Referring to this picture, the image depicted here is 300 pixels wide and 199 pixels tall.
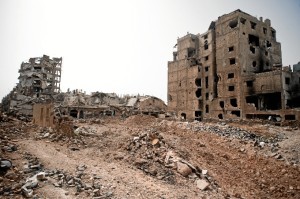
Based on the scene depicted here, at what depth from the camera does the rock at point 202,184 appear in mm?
9720

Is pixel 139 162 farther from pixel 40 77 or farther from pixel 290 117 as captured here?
pixel 40 77

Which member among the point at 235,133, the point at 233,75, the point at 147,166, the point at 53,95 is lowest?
the point at 147,166

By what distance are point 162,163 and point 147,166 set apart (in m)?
0.81

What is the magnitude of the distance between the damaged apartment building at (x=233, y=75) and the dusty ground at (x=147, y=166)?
55.4ft

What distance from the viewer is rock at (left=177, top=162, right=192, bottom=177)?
1043cm

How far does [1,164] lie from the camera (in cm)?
880

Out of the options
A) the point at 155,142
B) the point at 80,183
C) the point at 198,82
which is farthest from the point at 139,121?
the point at 198,82

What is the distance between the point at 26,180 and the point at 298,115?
28.4 m

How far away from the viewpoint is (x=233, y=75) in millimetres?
36875

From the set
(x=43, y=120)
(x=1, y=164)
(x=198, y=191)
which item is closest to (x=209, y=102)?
(x=43, y=120)

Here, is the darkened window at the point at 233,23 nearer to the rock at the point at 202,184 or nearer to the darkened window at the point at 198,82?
the darkened window at the point at 198,82

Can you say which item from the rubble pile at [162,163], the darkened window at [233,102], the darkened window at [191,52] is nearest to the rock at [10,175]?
the rubble pile at [162,163]

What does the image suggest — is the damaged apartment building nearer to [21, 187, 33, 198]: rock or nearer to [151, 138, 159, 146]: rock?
[151, 138, 159, 146]: rock

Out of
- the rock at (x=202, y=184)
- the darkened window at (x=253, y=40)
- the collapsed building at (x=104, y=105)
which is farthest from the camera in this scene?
the collapsed building at (x=104, y=105)
